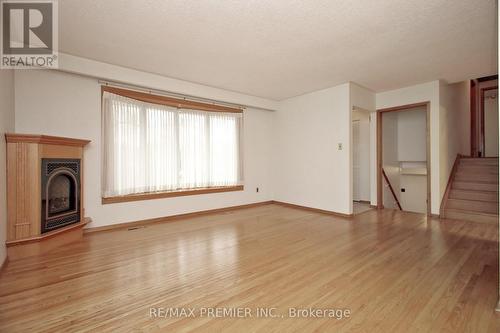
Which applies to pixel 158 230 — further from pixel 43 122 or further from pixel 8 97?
pixel 8 97

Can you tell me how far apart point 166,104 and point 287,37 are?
2568 millimetres

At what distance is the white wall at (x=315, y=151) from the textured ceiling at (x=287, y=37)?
0.78 m

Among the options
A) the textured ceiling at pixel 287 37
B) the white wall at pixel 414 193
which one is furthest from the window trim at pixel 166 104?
the white wall at pixel 414 193

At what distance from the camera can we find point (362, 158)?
6.61 metres

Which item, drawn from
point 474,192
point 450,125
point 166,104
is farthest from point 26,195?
point 450,125

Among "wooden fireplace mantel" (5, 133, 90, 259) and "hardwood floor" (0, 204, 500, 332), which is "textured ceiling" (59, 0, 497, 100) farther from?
"hardwood floor" (0, 204, 500, 332)

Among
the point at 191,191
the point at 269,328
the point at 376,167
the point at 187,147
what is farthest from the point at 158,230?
the point at 376,167

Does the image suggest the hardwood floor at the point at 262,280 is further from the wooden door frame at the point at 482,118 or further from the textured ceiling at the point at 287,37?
the wooden door frame at the point at 482,118

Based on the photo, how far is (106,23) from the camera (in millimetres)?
2602

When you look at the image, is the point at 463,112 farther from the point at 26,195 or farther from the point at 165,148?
the point at 26,195

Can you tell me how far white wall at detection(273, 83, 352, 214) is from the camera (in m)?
4.64

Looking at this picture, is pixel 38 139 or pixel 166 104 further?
pixel 166 104

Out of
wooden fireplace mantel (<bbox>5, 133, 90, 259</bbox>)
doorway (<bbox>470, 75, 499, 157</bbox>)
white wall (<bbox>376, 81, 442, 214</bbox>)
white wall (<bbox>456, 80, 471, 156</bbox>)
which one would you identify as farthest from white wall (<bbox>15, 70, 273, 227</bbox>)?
doorway (<bbox>470, 75, 499, 157</bbox>)

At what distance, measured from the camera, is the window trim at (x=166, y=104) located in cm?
386
